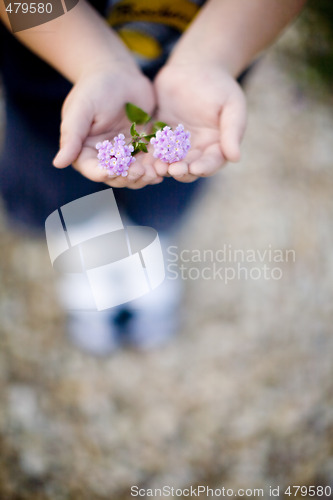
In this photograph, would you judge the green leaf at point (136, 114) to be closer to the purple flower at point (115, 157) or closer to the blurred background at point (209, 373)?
the purple flower at point (115, 157)

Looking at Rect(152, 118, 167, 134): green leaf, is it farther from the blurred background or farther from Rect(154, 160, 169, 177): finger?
the blurred background

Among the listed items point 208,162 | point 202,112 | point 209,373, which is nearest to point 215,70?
point 202,112

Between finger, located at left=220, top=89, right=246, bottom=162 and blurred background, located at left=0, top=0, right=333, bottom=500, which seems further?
blurred background, located at left=0, top=0, right=333, bottom=500

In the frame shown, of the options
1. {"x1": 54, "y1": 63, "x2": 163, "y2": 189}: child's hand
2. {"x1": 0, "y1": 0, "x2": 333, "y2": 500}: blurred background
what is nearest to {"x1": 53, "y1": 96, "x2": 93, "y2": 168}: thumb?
{"x1": 54, "y1": 63, "x2": 163, "y2": 189}: child's hand

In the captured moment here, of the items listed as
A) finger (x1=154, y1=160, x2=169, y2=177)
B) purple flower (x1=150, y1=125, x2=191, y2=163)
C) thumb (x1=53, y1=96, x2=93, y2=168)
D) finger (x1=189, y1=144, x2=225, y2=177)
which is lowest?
finger (x1=189, y1=144, x2=225, y2=177)

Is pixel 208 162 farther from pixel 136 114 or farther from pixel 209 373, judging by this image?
pixel 209 373

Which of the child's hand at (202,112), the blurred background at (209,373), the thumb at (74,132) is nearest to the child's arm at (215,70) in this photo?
the child's hand at (202,112)
